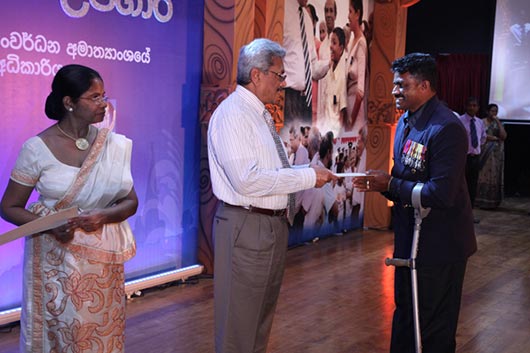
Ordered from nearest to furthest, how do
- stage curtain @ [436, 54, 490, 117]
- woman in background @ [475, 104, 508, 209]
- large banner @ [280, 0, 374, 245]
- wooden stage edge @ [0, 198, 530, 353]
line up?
wooden stage edge @ [0, 198, 530, 353] < large banner @ [280, 0, 374, 245] < woman in background @ [475, 104, 508, 209] < stage curtain @ [436, 54, 490, 117]

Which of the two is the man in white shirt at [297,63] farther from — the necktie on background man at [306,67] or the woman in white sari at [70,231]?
the woman in white sari at [70,231]

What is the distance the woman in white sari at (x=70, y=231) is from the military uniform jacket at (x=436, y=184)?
4.36 ft

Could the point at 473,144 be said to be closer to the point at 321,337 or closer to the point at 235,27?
the point at 235,27

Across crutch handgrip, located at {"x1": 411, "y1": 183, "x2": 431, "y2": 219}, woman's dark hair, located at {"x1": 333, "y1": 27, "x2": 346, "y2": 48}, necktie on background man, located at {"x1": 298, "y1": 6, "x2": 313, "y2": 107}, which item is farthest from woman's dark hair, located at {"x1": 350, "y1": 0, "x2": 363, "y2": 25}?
crutch handgrip, located at {"x1": 411, "y1": 183, "x2": 431, "y2": 219}

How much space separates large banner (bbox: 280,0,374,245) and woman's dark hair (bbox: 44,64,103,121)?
384cm

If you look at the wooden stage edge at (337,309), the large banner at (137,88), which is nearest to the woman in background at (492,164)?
the wooden stage edge at (337,309)

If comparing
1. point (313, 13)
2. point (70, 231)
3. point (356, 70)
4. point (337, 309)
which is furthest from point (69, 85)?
point (356, 70)

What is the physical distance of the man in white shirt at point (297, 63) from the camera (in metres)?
6.49

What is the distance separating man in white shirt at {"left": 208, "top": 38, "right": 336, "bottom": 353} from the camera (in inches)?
105

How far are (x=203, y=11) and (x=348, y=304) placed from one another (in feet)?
8.51

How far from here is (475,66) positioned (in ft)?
42.4

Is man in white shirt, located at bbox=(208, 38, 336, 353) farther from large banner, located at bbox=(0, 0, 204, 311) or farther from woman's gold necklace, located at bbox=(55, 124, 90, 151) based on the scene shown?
large banner, located at bbox=(0, 0, 204, 311)

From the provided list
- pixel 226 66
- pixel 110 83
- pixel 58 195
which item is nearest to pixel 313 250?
pixel 226 66

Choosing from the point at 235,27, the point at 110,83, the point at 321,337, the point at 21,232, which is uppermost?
the point at 235,27
